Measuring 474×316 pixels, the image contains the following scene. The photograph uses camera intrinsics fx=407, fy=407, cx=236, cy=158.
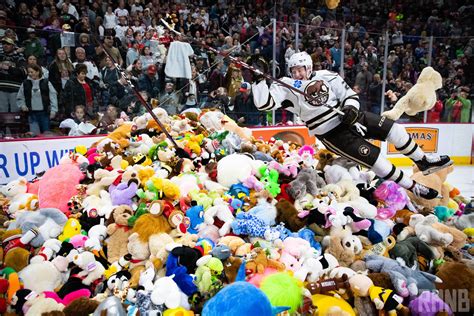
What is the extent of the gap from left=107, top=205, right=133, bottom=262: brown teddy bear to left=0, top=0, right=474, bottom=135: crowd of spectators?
1299mm

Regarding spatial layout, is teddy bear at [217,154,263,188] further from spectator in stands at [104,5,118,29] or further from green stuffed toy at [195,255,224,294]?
spectator in stands at [104,5,118,29]

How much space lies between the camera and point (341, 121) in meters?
2.76

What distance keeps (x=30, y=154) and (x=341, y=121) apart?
3.28 meters

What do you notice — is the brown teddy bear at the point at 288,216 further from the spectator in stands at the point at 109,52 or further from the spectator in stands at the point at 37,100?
the spectator in stands at the point at 37,100

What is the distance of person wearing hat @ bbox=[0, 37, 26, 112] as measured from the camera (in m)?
3.91

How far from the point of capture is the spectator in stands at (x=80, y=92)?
423 cm

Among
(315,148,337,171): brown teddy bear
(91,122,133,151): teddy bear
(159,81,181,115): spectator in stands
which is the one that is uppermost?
(159,81,181,115): spectator in stands

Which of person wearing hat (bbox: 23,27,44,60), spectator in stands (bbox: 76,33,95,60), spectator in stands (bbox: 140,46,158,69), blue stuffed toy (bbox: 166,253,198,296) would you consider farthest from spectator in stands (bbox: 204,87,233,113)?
blue stuffed toy (bbox: 166,253,198,296)

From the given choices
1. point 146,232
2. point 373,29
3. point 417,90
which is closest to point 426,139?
point 373,29

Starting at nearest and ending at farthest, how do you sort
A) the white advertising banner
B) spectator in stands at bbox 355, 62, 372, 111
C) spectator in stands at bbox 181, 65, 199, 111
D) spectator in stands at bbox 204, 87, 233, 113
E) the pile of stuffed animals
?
the pile of stuffed animals, the white advertising banner, spectator in stands at bbox 181, 65, 199, 111, spectator in stands at bbox 204, 87, 233, 113, spectator in stands at bbox 355, 62, 372, 111

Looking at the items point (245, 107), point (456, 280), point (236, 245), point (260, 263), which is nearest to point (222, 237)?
point (236, 245)

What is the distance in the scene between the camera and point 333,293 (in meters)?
1.79

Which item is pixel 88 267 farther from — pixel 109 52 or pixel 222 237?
pixel 109 52

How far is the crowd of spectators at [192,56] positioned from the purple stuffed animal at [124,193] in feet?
3.49
